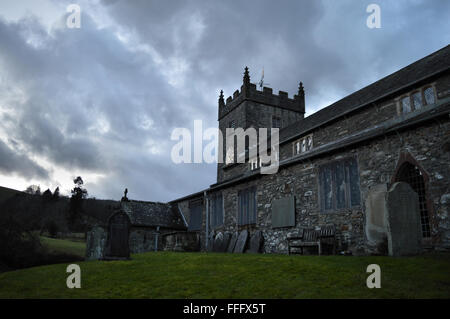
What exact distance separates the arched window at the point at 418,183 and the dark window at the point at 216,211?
12.1 metres

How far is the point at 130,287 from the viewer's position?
7.11m

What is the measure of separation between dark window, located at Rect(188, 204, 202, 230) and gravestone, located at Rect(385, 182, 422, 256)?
1711 cm

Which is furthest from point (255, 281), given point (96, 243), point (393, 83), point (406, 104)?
point (393, 83)

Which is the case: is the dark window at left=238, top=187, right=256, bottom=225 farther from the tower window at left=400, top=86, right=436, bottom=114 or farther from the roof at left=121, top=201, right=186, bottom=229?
the roof at left=121, top=201, right=186, bottom=229

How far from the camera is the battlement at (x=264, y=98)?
123 feet

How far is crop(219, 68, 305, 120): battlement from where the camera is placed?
123ft

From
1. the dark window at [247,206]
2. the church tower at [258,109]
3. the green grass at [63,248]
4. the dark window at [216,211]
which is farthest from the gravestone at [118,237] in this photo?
the church tower at [258,109]

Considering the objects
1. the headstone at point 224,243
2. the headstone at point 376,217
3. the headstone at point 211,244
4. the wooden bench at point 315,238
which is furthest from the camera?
the headstone at point 211,244

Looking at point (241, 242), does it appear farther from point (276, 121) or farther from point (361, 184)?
point (276, 121)

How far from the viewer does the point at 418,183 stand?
36.4ft

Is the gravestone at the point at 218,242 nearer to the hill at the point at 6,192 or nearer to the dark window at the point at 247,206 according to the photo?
the dark window at the point at 247,206
